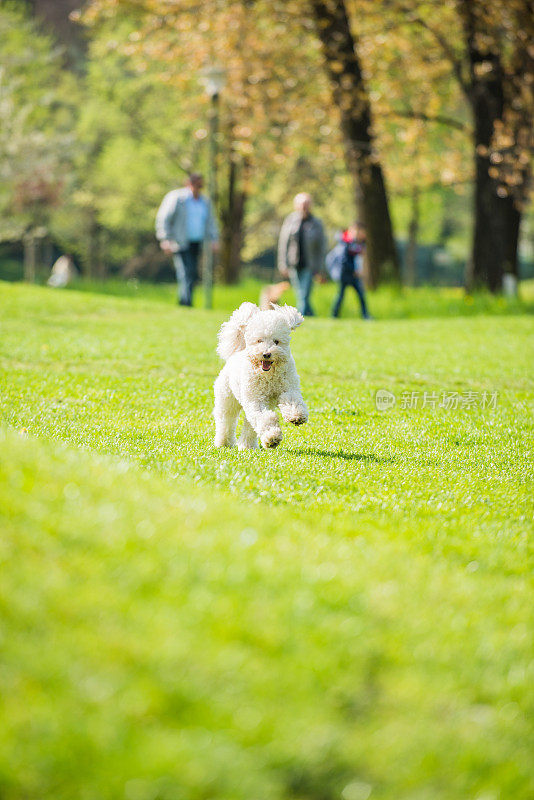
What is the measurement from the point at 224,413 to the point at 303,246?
12.8 meters

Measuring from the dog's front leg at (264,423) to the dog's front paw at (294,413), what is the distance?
100mm

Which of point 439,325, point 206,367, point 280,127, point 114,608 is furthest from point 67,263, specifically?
point 114,608

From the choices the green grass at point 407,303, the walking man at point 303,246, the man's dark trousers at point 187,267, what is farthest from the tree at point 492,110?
the man's dark trousers at point 187,267

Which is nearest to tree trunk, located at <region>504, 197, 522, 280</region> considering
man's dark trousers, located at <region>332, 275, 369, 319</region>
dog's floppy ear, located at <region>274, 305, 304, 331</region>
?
man's dark trousers, located at <region>332, 275, 369, 319</region>

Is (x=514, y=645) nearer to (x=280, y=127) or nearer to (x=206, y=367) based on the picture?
(x=206, y=367)

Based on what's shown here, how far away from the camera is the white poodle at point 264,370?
6.56m

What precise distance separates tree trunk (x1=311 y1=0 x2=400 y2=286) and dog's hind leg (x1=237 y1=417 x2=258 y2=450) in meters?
17.1

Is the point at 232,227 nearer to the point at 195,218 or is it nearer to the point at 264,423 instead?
the point at 195,218

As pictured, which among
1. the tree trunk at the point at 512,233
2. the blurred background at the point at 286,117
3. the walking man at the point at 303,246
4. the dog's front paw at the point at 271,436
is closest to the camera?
the dog's front paw at the point at 271,436

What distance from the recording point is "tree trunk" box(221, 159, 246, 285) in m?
36.0

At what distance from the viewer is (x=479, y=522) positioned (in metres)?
5.72

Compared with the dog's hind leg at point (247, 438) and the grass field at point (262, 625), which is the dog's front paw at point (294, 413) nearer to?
the grass field at point (262, 625)

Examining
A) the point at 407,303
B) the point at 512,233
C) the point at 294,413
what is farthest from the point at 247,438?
the point at 512,233

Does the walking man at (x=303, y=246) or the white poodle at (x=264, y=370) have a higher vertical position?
the walking man at (x=303, y=246)
